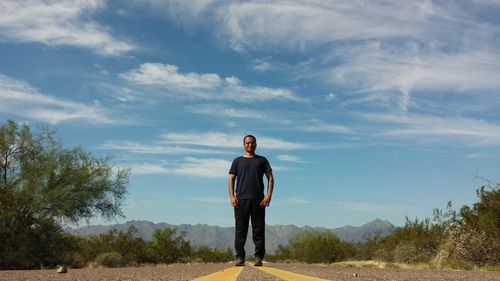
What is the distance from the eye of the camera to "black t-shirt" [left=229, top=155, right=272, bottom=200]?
31.1 feet

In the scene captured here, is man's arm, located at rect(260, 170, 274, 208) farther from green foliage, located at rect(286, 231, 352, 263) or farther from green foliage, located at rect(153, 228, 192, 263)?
green foliage, located at rect(286, 231, 352, 263)

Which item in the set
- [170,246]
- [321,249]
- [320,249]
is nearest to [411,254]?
[170,246]

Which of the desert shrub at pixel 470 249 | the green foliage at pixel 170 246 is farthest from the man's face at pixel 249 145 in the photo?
the green foliage at pixel 170 246

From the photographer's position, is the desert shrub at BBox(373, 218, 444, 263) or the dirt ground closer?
the dirt ground

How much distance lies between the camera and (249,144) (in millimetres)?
9625

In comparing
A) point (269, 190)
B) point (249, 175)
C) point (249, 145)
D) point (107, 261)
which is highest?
point (249, 145)

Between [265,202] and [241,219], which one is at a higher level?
[265,202]

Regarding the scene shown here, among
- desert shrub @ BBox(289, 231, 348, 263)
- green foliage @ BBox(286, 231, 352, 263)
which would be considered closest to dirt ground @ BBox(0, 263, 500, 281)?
green foliage @ BBox(286, 231, 352, 263)

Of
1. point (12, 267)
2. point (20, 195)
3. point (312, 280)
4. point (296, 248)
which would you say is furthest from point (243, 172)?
point (296, 248)

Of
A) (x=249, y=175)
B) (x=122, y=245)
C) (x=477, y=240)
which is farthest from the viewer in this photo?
(x=122, y=245)

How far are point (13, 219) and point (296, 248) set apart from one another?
1796 inches

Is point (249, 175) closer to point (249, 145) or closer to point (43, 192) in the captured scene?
point (249, 145)

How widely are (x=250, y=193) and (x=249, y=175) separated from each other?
0.34 metres

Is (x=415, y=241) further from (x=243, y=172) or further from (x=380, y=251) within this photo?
(x=243, y=172)
